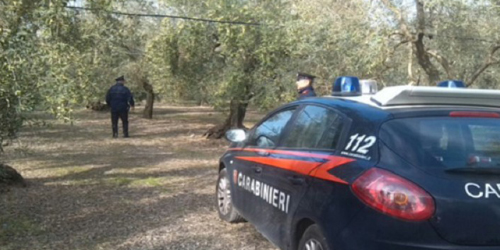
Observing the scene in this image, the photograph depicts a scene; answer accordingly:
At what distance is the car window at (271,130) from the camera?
471cm

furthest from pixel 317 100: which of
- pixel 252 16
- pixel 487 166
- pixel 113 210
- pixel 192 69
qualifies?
pixel 192 69

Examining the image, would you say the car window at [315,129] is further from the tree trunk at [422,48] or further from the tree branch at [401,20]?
the tree branch at [401,20]

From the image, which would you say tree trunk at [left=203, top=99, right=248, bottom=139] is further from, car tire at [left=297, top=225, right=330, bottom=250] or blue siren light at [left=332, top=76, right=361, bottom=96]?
car tire at [left=297, top=225, right=330, bottom=250]

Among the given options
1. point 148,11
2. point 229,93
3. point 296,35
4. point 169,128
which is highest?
point 148,11

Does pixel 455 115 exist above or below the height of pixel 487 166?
above

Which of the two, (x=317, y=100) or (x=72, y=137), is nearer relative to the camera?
(x=317, y=100)

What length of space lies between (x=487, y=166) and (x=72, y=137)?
16.0 meters

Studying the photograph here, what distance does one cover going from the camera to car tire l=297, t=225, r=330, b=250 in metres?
3.28

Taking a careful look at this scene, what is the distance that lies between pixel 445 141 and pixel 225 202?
11.8ft

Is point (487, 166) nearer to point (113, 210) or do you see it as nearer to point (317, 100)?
point (317, 100)

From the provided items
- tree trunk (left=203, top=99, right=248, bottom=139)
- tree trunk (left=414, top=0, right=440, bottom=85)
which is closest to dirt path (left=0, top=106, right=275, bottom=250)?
tree trunk (left=203, top=99, right=248, bottom=139)

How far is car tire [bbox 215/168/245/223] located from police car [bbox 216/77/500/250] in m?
1.74

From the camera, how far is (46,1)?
7.46 metres

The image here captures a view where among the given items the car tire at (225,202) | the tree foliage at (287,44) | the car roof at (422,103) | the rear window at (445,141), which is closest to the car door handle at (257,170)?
the car tire at (225,202)
